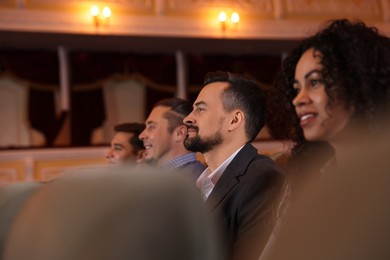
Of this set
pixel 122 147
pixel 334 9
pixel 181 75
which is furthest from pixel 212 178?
pixel 334 9

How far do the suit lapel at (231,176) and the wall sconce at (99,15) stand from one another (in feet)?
18.0

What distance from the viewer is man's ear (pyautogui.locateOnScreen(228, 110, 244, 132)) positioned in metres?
2.61

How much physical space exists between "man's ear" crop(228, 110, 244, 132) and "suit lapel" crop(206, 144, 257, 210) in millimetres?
181

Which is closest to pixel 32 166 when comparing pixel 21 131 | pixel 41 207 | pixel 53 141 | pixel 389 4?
pixel 53 141

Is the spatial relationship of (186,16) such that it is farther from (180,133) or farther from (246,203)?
(246,203)

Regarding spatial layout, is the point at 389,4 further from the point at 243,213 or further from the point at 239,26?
the point at 243,213

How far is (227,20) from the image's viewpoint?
812cm

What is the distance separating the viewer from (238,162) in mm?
2385

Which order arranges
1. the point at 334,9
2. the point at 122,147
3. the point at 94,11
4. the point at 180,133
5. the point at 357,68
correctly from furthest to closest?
the point at 334,9
the point at 94,11
the point at 122,147
the point at 180,133
the point at 357,68

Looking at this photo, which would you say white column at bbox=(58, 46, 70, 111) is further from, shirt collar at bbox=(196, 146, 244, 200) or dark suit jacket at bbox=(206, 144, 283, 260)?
dark suit jacket at bbox=(206, 144, 283, 260)

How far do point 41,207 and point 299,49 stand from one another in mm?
1175

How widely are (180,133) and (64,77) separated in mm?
5603

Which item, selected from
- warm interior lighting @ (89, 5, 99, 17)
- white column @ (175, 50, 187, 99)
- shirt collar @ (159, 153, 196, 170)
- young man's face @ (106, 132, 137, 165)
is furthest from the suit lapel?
white column @ (175, 50, 187, 99)

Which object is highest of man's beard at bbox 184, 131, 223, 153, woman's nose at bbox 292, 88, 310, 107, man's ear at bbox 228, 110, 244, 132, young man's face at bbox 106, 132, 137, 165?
woman's nose at bbox 292, 88, 310, 107
